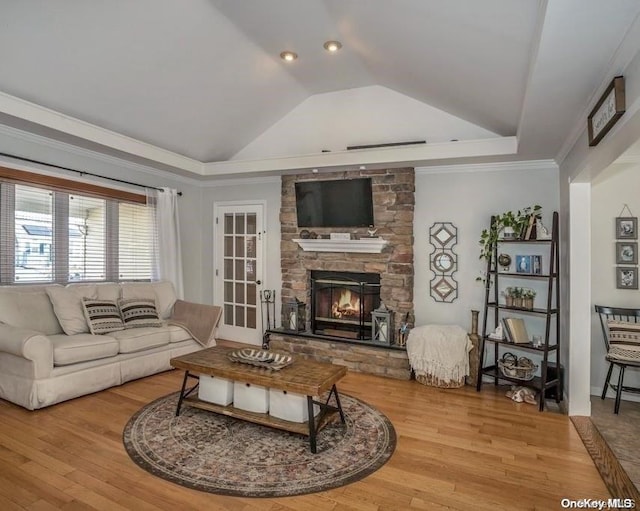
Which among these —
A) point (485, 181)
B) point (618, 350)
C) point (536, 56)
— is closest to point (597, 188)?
point (485, 181)

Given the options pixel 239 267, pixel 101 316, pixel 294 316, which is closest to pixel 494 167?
pixel 294 316

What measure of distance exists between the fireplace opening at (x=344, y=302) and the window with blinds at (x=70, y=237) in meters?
2.29

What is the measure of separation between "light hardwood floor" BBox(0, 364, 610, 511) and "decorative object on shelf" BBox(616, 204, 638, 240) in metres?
1.88

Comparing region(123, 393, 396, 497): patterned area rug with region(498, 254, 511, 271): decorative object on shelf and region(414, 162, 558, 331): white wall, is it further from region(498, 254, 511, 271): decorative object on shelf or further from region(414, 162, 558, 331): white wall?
region(498, 254, 511, 271): decorative object on shelf

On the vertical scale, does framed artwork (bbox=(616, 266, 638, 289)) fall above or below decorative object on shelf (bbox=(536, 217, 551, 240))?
below

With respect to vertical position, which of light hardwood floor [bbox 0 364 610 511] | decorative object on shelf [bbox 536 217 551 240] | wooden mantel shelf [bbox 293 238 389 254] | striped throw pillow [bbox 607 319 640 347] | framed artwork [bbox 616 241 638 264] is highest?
decorative object on shelf [bbox 536 217 551 240]

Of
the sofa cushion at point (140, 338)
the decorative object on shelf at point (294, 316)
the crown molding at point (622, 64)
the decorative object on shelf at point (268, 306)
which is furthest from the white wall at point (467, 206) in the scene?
the sofa cushion at point (140, 338)

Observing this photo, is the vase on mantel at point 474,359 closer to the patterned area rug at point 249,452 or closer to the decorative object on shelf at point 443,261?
the decorative object on shelf at point 443,261

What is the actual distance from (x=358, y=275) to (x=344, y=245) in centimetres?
44

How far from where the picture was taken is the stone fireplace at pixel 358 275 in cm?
461

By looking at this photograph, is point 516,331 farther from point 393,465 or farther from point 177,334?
point 177,334

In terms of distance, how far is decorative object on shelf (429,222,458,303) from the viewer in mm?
4598

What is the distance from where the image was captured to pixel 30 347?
314cm

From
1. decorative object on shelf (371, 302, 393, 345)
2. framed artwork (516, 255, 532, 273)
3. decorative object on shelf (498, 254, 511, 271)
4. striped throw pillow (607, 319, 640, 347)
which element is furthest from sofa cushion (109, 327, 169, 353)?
striped throw pillow (607, 319, 640, 347)
